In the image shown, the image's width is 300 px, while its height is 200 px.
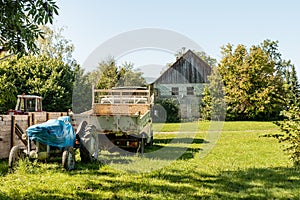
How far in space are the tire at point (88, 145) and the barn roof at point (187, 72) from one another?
35.7 metres

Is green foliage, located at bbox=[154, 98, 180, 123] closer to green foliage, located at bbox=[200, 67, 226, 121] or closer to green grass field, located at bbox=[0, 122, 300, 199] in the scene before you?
green foliage, located at bbox=[200, 67, 226, 121]

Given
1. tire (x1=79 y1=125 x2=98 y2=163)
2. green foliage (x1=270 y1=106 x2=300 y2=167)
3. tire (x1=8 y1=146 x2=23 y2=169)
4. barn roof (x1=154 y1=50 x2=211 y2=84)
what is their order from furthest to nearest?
1. barn roof (x1=154 y1=50 x2=211 y2=84)
2. tire (x1=79 y1=125 x2=98 y2=163)
3. green foliage (x1=270 y1=106 x2=300 y2=167)
4. tire (x1=8 y1=146 x2=23 y2=169)

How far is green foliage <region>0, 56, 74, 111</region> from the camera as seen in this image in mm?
29109

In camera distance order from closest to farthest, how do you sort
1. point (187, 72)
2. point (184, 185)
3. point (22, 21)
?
point (22, 21), point (184, 185), point (187, 72)

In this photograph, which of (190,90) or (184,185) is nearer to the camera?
(184,185)

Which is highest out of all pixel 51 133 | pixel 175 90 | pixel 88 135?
pixel 175 90

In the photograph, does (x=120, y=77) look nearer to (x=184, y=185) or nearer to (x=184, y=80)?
(x=184, y=80)

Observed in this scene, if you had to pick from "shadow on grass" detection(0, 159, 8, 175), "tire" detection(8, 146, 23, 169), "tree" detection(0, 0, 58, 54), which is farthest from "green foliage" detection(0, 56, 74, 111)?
"tree" detection(0, 0, 58, 54)

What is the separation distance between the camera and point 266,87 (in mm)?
37156

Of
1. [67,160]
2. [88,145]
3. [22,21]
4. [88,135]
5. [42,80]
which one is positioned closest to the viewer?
[22,21]

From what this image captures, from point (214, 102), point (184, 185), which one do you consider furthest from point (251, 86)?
point (184, 185)

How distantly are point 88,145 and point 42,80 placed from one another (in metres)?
22.5

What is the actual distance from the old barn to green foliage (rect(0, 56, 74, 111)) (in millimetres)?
14257

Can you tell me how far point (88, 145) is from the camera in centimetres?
891
